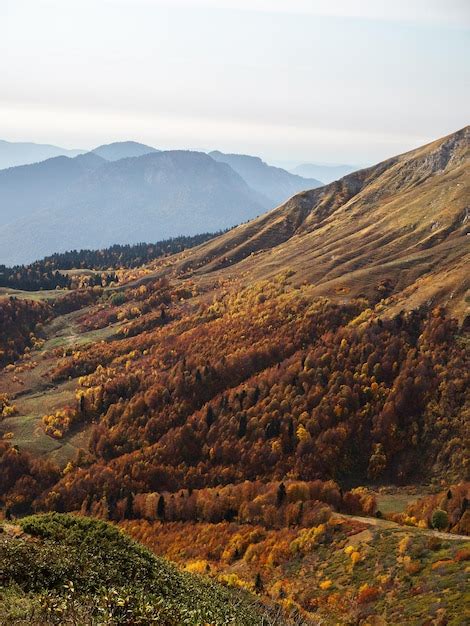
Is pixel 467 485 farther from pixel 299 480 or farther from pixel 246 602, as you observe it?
pixel 246 602

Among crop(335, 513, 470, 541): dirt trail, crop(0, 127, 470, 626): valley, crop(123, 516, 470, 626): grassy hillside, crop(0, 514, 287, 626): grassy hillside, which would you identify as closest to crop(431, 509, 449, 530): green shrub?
crop(0, 127, 470, 626): valley

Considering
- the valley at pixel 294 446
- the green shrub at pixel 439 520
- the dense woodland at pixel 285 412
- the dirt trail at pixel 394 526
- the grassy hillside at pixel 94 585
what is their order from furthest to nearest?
the dense woodland at pixel 285 412 < the green shrub at pixel 439 520 < the dirt trail at pixel 394 526 < the valley at pixel 294 446 < the grassy hillside at pixel 94 585

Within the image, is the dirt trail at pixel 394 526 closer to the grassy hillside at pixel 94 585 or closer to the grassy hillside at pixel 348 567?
the grassy hillside at pixel 348 567

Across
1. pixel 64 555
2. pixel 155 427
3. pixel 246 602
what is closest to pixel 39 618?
pixel 64 555

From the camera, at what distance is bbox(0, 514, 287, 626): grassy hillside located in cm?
3238

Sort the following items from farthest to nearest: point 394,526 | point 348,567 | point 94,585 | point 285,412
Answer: point 285,412
point 394,526
point 348,567
point 94,585

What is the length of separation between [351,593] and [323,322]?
11155 centimetres

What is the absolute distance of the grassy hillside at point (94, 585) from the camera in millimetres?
32375

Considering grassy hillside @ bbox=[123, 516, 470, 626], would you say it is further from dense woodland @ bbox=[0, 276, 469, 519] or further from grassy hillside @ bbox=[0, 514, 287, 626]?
dense woodland @ bbox=[0, 276, 469, 519]

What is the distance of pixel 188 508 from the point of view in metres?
112

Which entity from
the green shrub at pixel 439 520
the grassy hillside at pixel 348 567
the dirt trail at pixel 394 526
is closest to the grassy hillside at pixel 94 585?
the grassy hillside at pixel 348 567

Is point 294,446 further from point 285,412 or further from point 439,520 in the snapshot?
point 439,520

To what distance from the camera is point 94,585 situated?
1698 inches

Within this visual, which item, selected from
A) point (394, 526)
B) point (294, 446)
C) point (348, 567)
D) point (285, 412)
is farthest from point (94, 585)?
point (285, 412)
